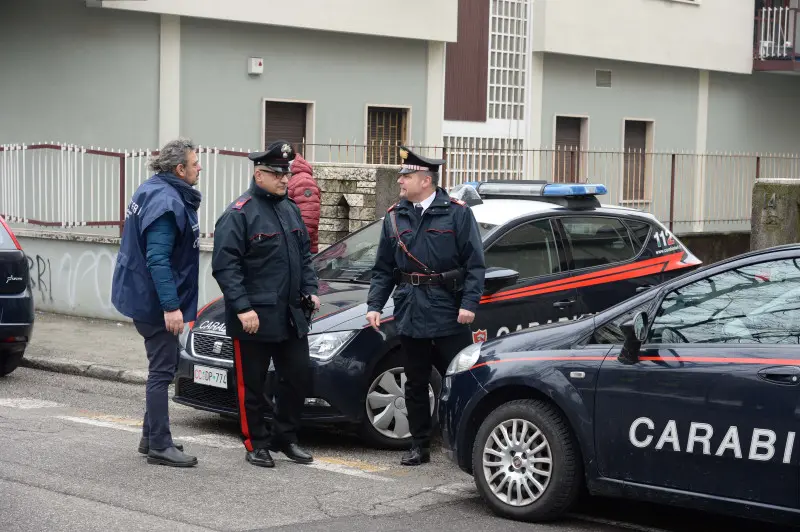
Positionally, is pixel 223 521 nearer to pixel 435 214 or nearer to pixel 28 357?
pixel 435 214

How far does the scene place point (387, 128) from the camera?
19.3 metres

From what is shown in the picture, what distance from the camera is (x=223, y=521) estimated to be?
6215mm

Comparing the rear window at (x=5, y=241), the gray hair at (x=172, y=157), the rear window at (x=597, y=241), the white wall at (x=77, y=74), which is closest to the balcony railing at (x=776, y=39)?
the white wall at (x=77, y=74)

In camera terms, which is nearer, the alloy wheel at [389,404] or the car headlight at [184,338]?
the alloy wheel at [389,404]

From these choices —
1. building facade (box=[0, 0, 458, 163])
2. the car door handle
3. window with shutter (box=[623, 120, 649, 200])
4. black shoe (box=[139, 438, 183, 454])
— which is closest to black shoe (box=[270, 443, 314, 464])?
black shoe (box=[139, 438, 183, 454])

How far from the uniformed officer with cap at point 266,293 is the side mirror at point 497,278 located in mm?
1199

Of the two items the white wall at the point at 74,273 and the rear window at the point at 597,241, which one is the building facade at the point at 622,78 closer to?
the white wall at the point at 74,273

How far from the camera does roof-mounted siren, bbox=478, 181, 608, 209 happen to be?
9.13 m

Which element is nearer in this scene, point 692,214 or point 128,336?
point 128,336

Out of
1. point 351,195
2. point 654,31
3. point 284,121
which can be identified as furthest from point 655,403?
point 654,31

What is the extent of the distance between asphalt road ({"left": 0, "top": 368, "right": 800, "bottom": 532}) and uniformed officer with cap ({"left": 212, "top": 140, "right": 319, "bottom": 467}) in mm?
336

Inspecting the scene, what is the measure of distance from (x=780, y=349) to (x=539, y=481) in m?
1.39

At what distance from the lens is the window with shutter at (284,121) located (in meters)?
17.9

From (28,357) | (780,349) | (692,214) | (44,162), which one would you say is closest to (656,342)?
(780,349)
